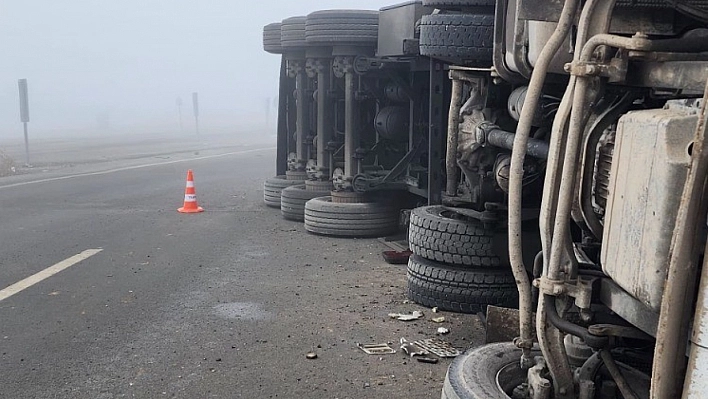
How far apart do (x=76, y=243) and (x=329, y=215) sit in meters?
2.54

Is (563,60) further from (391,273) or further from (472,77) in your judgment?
(391,273)

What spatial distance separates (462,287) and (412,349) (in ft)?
2.67

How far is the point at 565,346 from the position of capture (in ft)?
9.49

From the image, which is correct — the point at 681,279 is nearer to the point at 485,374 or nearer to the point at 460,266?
the point at 485,374

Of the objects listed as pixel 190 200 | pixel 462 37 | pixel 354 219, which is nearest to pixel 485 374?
pixel 462 37

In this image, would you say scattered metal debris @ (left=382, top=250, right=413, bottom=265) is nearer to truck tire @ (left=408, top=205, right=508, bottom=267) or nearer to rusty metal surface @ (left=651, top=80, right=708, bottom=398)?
truck tire @ (left=408, top=205, right=508, bottom=267)

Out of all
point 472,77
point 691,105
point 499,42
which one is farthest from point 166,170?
point 691,105

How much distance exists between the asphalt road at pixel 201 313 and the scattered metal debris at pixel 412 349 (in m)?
0.09

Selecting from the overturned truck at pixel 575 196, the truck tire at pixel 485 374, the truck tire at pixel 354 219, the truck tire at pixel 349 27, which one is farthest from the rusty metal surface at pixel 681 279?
the truck tire at pixel 349 27

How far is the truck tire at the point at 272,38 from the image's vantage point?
10.1 metres

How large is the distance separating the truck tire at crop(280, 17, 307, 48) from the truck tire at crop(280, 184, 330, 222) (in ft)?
5.57

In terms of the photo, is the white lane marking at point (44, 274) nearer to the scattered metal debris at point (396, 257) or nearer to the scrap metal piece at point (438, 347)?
the scattered metal debris at point (396, 257)

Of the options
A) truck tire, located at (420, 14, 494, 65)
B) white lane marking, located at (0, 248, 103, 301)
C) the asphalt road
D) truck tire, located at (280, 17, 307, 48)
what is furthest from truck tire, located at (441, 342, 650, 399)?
truck tire, located at (280, 17, 307, 48)

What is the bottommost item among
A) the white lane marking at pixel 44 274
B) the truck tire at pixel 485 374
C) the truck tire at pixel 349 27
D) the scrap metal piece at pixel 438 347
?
the white lane marking at pixel 44 274
